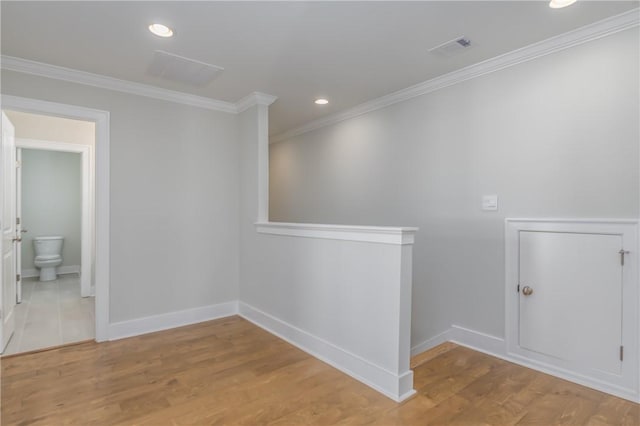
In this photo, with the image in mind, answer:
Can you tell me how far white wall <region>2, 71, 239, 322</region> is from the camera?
3.12 metres

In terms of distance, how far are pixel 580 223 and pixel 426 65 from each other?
5.41 feet

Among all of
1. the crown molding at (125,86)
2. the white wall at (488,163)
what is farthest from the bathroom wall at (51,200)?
the white wall at (488,163)

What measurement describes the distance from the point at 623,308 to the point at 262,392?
2.36 meters

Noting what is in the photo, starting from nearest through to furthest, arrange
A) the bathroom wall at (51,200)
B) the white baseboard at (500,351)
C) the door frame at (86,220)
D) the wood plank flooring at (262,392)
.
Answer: the wood plank flooring at (262,392)
the white baseboard at (500,351)
the door frame at (86,220)
the bathroom wall at (51,200)

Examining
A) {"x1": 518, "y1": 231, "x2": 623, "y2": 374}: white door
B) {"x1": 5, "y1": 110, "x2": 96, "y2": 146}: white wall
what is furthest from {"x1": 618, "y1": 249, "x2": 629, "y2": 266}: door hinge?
{"x1": 5, "y1": 110, "x2": 96, "y2": 146}: white wall

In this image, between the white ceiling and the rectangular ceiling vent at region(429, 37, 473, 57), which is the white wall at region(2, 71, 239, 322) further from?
the rectangular ceiling vent at region(429, 37, 473, 57)

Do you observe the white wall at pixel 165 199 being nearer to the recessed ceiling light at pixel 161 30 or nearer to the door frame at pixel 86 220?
the recessed ceiling light at pixel 161 30

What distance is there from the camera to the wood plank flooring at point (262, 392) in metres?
1.88

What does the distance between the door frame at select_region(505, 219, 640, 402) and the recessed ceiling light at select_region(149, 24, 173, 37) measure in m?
2.83

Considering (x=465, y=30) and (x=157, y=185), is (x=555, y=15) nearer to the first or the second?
(x=465, y=30)

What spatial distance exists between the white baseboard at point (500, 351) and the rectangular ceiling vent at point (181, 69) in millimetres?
3025

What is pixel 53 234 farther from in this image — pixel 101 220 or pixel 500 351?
pixel 500 351

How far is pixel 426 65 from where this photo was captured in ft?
9.06

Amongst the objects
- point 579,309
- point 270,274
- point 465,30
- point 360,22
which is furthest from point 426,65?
point 270,274
